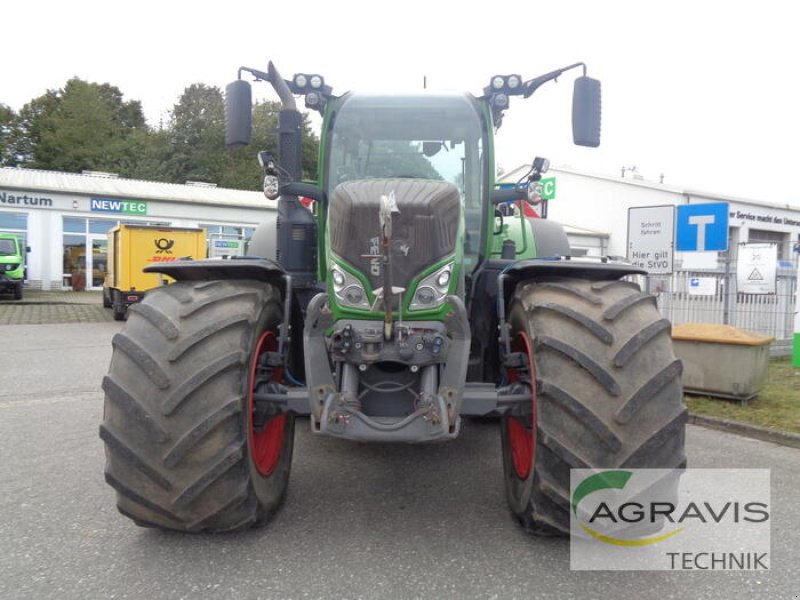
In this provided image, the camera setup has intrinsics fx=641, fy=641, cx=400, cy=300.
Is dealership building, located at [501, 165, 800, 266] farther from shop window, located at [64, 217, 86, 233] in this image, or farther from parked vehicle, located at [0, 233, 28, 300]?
parked vehicle, located at [0, 233, 28, 300]

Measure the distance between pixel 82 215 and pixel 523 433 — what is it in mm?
28431

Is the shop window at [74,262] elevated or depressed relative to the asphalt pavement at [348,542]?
elevated

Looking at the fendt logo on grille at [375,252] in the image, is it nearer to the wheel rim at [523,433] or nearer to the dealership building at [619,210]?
the wheel rim at [523,433]

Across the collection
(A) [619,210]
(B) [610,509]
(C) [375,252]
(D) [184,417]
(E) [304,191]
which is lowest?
(B) [610,509]

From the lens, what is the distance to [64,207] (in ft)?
89.0

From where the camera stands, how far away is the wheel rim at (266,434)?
10.8 feet

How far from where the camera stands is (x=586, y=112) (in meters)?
4.22

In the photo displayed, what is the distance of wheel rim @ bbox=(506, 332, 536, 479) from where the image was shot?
312cm

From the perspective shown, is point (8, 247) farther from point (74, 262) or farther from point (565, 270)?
point (565, 270)

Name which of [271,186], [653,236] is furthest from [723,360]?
[271,186]

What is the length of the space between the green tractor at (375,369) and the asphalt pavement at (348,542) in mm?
199

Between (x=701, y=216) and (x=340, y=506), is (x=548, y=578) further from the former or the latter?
(x=701, y=216)

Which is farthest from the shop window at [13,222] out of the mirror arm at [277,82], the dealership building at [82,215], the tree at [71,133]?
the mirror arm at [277,82]

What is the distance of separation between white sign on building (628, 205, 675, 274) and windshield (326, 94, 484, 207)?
13.3 ft
